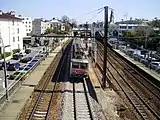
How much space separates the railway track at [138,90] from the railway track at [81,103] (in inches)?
114

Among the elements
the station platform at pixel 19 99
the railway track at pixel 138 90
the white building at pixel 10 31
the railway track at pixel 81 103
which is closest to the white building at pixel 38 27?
the white building at pixel 10 31

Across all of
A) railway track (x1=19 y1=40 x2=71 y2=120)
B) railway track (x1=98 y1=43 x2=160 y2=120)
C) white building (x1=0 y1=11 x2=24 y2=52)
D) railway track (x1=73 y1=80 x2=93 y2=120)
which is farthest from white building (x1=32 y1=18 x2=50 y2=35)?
railway track (x1=73 y1=80 x2=93 y2=120)

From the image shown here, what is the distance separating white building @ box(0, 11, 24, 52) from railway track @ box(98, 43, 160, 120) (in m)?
21.5

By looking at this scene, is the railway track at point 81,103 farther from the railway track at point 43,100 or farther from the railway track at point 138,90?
the railway track at point 138,90

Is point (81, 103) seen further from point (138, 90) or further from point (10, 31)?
point (10, 31)

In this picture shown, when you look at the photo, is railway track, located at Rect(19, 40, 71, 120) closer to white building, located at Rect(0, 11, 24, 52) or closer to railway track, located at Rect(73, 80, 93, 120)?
railway track, located at Rect(73, 80, 93, 120)

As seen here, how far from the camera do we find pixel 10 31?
50812 millimetres

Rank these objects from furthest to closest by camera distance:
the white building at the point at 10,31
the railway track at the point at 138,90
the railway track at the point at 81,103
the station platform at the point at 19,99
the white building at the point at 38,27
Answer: the white building at the point at 38,27 → the white building at the point at 10,31 → the railway track at the point at 138,90 → the railway track at the point at 81,103 → the station platform at the point at 19,99

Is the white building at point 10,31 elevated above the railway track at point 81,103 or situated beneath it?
elevated above

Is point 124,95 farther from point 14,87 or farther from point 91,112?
point 14,87

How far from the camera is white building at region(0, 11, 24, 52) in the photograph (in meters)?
46.8

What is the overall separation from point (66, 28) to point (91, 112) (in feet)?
355

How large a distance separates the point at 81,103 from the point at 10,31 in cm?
3559

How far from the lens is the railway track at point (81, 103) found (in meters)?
15.8
